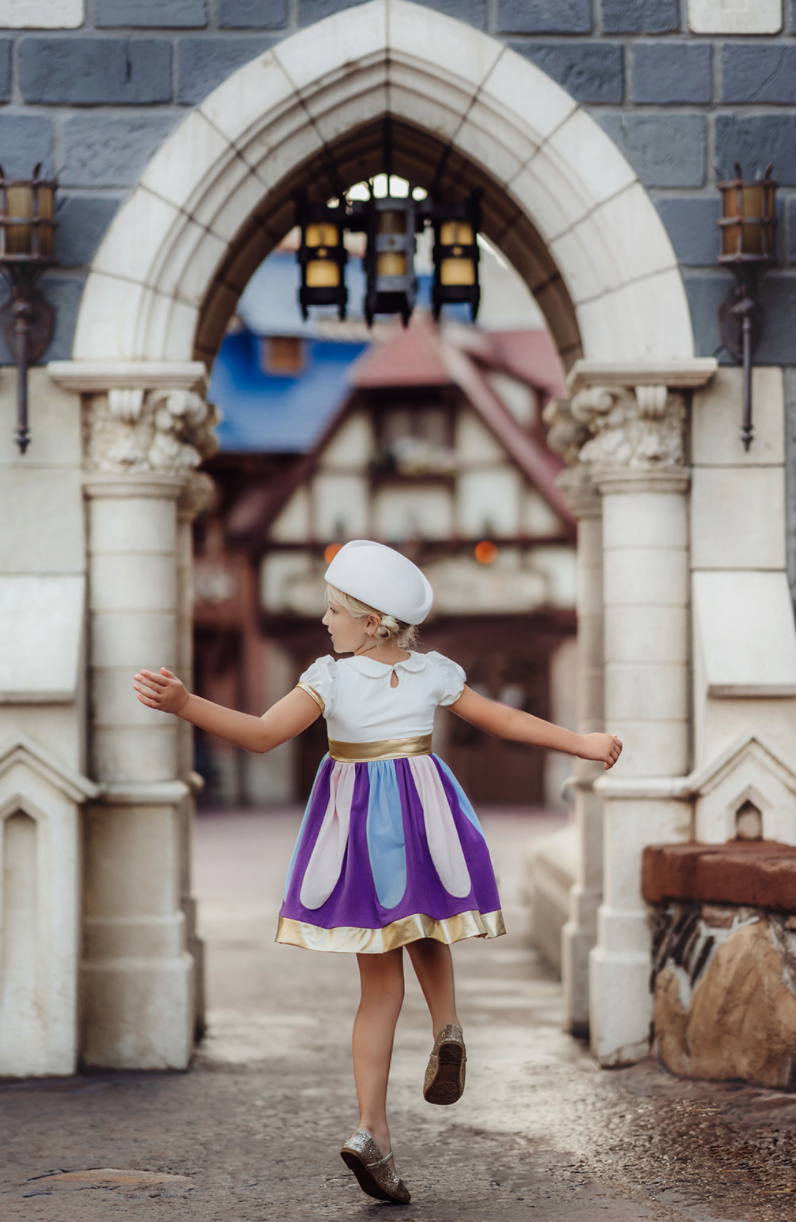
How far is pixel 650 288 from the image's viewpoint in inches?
218

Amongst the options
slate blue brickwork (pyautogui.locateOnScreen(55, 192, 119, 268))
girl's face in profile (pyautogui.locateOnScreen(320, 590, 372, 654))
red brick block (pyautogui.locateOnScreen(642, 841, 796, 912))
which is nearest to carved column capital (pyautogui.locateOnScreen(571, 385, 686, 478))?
red brick block (pyautogui.locateOnScreen(642, 841, 796, 912))

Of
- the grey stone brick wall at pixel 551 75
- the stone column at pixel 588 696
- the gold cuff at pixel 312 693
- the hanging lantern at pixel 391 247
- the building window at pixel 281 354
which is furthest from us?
the building window at pixel 281 354

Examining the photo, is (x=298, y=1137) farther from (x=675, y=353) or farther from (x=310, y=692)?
(x=675, y=353)

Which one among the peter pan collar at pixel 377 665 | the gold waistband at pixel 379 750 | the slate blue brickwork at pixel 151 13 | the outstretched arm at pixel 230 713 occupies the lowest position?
the gold waistband at pixel 379 750

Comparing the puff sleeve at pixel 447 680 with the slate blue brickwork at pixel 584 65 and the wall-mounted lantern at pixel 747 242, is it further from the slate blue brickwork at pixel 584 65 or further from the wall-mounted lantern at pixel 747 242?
the slate blue brickwork at pixel 584 65

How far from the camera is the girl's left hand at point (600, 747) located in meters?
3.66

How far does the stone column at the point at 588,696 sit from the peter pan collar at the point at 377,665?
2811 mm

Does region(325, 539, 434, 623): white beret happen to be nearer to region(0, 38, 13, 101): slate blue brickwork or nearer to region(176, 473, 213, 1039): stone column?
region(176, 473, 213, 1039): stone column

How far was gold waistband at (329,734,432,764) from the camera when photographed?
369cm

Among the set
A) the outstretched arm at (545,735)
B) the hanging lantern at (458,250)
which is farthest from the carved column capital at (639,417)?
the outstretched arm at (545,735)

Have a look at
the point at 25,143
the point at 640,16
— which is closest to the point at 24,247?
the point at 25,143

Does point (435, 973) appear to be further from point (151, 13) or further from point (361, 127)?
point (151, 13)

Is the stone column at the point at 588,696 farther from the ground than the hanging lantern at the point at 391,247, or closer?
closer

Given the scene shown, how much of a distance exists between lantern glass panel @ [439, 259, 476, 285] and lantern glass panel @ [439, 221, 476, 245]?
3cm
